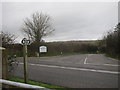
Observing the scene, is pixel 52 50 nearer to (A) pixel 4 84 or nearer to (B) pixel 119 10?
(B) pixel 119 10

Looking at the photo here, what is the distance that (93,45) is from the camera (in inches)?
2040

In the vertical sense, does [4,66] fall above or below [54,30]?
below

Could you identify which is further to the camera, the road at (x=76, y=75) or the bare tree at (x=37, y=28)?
the bare tree at (x=37, y=28)

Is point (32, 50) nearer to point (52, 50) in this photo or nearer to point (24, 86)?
point (52, 50)

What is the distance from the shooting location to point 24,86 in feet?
13.2

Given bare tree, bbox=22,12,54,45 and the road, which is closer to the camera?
the road

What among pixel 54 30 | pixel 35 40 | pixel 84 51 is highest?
pixel 54 30

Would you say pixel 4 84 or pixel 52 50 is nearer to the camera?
pixel 4 84

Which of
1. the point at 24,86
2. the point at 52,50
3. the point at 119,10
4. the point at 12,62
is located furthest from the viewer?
the point at 52,50

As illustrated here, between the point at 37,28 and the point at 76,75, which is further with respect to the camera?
the point at 37,28

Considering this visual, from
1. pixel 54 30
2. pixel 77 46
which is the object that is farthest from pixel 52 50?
pixel 77 46

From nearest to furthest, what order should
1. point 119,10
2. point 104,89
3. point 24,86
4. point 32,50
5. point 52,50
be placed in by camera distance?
point 24,86 < point 104,89 < point 119,10 < point 32,50 < point 52,50

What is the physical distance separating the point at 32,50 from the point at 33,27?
20.6ft

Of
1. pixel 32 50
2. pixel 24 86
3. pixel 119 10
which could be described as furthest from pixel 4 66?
pixel 32 50
